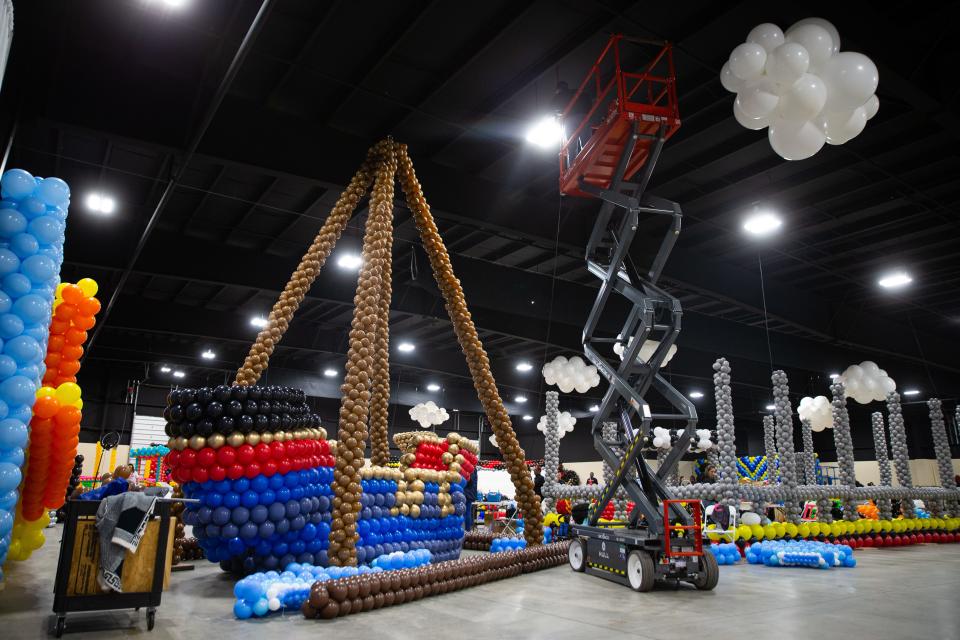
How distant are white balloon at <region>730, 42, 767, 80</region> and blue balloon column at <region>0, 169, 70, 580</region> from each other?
6610mm

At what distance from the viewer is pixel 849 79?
5246mm

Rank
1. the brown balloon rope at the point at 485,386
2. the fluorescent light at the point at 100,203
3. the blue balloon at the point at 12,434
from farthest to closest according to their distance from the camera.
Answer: the fluorescent light at the point at 100,203
the brown balloon rope at the point at 485,386
the blue balloon at the point at 12,434

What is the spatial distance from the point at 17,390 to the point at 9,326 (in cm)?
58

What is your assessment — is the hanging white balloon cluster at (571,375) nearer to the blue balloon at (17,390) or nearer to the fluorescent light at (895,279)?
the fluorescent light at (895,279)

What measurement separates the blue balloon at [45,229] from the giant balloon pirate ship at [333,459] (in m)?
1.95

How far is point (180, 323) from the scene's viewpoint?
16375mm

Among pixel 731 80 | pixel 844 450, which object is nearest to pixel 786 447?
pixel 844 450

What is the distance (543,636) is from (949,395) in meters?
23.3

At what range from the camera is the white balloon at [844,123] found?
18.4ft

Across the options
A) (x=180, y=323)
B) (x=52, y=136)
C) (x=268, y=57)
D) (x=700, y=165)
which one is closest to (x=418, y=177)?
(x=268, y=57)

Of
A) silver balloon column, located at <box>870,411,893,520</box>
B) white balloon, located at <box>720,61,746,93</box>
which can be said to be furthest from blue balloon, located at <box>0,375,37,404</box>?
silver balloon column, located at <box>870,411,893,520</box>

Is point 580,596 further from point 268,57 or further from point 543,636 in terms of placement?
point 268,57

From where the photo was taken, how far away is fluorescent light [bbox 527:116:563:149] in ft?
28.6

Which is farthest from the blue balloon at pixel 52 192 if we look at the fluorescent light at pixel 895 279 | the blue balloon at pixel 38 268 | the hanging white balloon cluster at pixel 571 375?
the fluorescent light at pixel 895 279
